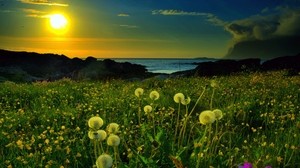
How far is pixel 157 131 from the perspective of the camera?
265 inches

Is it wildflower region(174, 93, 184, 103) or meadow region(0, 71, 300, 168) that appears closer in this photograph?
meadow region(0, 71, 300, 168)

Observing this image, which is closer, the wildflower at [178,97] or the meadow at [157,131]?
the meadow at [157,131]

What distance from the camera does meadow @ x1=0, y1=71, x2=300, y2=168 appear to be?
16.4 ft

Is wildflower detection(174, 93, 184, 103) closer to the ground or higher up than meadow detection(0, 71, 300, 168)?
higher up

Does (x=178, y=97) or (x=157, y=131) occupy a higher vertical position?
(x=178, y=97)

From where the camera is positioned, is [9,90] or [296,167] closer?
[296,167]

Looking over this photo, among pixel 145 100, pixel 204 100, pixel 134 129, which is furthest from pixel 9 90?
pixel 134 129

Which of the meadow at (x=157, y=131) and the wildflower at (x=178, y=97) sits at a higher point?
the wildflower at (x=178, y=97)

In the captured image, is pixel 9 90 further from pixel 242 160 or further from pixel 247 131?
pixel 242 160

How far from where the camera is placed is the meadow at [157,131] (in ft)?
16.4

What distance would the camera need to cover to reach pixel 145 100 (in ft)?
35.4

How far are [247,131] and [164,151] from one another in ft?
10.8

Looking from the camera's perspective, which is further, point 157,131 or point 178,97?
point 157,131

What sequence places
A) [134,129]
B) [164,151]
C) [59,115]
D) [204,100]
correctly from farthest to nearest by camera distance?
[204,100], [59,115], [134,129], [164,151]
